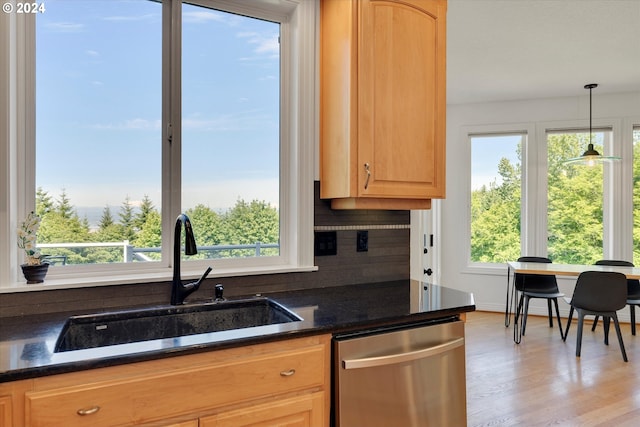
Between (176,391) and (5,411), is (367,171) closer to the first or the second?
(176,391)

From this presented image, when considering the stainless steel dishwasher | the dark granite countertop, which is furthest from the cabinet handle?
the stainless steel dishwasher

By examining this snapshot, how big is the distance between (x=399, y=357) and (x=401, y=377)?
0.09 meters

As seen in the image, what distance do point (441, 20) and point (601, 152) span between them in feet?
13.1

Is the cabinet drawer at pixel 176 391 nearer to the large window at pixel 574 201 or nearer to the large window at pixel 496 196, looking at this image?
the large window at pixel 496 196

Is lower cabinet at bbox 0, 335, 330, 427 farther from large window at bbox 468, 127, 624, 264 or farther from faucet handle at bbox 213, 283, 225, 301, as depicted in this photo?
large window at bbox 468, 127, 624, 264

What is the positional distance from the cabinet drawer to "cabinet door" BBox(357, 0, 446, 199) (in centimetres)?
85

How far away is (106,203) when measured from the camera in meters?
1.84

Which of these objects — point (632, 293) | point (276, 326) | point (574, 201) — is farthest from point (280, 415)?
point (574, 201)

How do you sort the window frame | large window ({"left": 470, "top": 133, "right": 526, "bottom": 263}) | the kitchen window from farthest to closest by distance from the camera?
large window ({"left": 470, "top": 133, "right": 526, "bottom": 263}) → the window frame → the kitchen window

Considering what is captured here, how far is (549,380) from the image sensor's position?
3076mm

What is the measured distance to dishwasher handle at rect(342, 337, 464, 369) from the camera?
142cm

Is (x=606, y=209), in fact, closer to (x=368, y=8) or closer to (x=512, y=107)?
(x=512, y=107)

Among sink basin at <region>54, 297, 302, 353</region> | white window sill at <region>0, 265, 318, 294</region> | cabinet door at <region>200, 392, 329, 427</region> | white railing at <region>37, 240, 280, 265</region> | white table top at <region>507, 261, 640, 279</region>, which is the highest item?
white railing at <region>37, 240, 280, 265</region>

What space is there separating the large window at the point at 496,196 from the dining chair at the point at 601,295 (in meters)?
1.60
